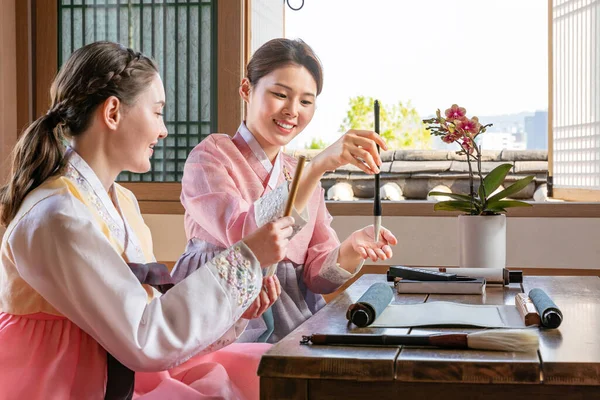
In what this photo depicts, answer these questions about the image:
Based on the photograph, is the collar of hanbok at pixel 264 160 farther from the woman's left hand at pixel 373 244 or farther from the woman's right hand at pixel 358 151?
the woman's right hand at pixel 358 151

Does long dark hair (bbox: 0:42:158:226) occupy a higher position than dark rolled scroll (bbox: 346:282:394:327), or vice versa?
long dark hair (bbox: 0:42:158:226)

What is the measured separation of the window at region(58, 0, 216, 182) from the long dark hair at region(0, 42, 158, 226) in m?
2.23

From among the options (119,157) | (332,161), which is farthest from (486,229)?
(119,157)

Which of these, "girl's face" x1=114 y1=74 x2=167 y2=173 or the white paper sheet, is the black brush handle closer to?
the white paper sheet

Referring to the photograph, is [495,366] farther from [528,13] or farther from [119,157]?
[528,13]

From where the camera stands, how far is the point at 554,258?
3.56 meters

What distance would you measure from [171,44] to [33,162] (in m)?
2.50

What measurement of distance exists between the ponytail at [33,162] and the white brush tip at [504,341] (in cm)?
82

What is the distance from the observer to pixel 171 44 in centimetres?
379

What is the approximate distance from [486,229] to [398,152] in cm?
486

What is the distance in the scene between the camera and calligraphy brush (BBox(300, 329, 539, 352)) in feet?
3.40

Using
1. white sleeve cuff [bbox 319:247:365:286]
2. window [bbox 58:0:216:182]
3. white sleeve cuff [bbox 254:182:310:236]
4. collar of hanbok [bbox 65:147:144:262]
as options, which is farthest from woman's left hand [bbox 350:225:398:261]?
window [bbox 58:0:216:182]

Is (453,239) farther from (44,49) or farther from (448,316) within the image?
(448,316)

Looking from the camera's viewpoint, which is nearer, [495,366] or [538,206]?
[495,366]
